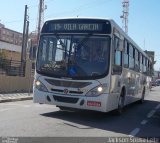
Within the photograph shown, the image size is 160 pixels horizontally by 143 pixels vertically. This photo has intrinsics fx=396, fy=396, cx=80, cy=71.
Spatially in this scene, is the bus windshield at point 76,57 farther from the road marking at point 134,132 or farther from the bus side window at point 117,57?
the road marking at point 134,132

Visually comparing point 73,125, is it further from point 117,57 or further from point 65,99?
point 117,57

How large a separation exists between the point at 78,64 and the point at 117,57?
171 cm

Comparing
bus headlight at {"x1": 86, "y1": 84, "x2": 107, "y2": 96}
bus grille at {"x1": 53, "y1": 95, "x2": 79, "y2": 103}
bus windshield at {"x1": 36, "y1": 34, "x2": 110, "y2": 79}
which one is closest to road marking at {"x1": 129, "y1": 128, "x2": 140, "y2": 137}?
bus headlight at {"x1": 86, "y1": 84, "x2": 107, "y2": 96}

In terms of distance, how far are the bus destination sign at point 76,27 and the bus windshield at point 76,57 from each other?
0.24 metres

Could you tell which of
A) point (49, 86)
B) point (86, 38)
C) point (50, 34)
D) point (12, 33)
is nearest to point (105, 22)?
point (86, 38)

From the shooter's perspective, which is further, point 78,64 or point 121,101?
point 121,101

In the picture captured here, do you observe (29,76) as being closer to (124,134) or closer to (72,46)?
(72,46)

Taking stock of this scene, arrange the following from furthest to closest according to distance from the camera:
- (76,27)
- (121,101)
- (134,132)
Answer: (121,101) → (76,27) → (134,132)

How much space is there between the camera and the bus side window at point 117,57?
42.9 feet

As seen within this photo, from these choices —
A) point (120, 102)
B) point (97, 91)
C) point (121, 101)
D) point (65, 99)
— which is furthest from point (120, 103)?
point (65, 99)

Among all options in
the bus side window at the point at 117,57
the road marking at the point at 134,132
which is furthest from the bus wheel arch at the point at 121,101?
the road marking at the point at 134,132

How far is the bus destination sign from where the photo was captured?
1281cm

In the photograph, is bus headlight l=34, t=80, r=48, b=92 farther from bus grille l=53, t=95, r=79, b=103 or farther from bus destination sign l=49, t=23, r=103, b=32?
bus destination sign l=49, t=23, r=103, b=32

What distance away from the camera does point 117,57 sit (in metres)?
13.6
